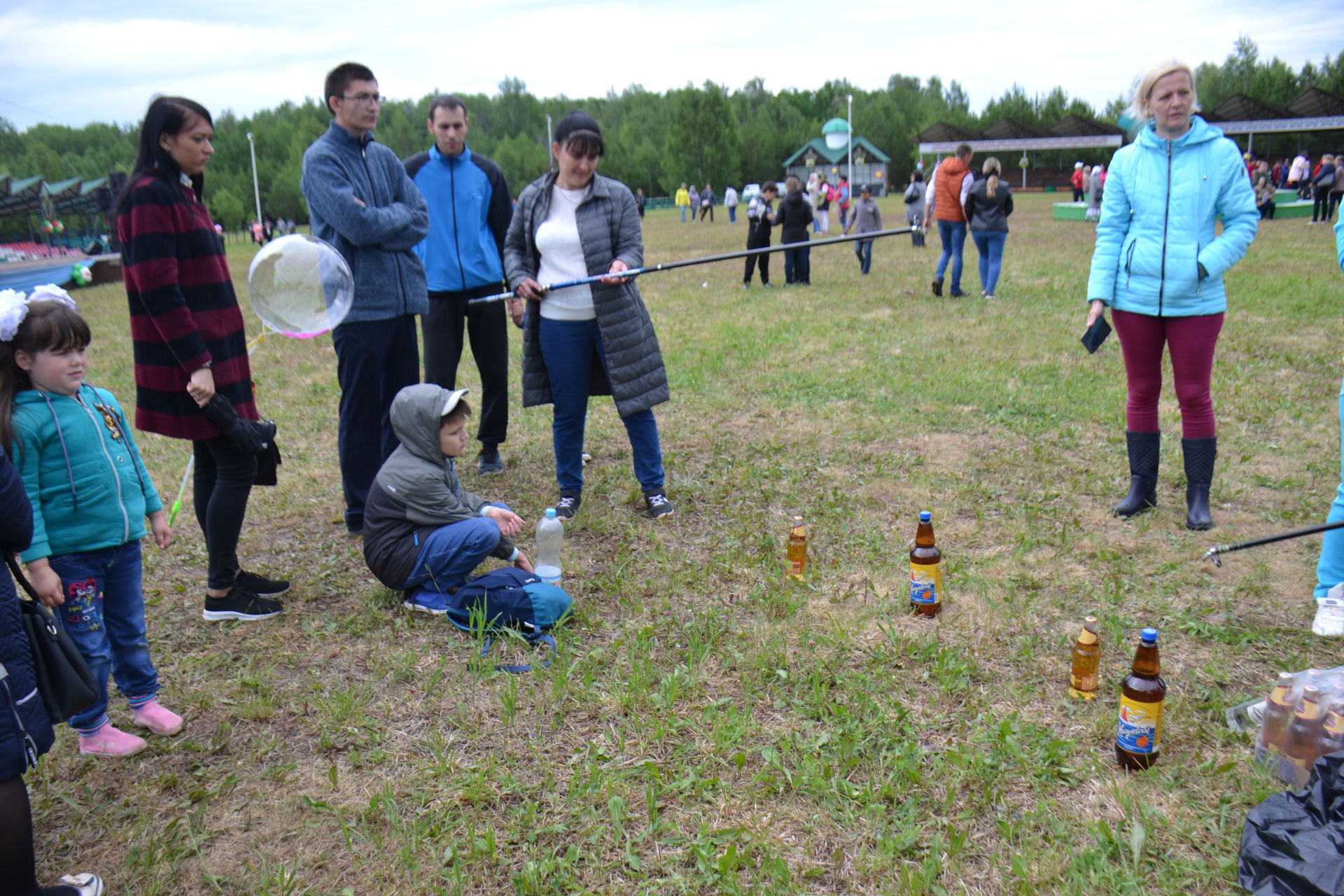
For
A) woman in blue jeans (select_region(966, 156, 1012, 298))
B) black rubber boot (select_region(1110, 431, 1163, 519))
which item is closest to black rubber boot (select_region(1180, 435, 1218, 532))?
black rubber boot (select_region(1110, 431, 1163, 519))

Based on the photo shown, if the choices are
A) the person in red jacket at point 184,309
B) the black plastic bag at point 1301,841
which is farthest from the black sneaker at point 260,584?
the black plastic bag at point 1301,841

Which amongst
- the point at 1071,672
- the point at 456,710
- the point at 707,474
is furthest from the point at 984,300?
the point at 456,710

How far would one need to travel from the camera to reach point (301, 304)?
4152 mm

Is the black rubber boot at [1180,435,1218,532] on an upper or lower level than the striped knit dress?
lower

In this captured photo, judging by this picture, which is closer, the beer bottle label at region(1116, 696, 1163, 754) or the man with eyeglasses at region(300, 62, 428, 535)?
the beer bottle label at region(1116, 696, 1163, 754)

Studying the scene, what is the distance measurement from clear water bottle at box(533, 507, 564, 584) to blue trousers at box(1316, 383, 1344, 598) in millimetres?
3124

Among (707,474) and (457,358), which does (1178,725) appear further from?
(457,358)

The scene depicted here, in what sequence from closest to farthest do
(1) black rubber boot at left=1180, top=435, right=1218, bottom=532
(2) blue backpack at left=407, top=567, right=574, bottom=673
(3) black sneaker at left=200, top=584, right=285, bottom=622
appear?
(2) blue backpack at left=407, top=567, right=574, bottom=673, (3) black sneaker at left=200, top=584, right=285, bottom=622, (1) black rubber boot at left=1180, top=435, right=1218, bottom=532

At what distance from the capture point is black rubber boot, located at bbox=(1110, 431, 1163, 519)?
468 centimetres

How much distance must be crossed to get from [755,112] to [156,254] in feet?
341

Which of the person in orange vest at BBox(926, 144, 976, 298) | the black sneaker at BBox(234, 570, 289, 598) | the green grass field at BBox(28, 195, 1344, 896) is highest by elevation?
the person in orange vest at BBox(926, 144, 976, 298)

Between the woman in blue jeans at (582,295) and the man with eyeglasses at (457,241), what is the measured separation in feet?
1.39

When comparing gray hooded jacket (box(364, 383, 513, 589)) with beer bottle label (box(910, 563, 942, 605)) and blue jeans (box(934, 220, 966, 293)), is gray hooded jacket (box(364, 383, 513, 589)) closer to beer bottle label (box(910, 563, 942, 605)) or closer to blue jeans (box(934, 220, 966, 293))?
beer bottle label (box(910, 563, 942, 605))

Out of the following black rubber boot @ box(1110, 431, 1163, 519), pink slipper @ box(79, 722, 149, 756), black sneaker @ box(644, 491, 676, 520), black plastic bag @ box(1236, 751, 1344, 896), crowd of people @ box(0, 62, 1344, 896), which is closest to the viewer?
black plastic bag @ box(1236, 751, 1344, 896)
